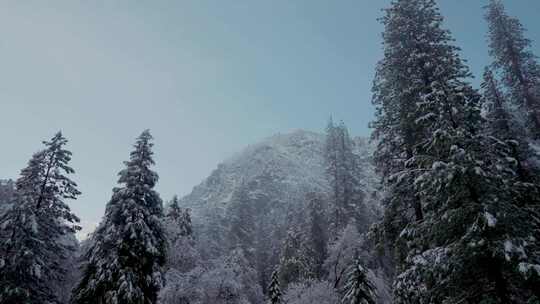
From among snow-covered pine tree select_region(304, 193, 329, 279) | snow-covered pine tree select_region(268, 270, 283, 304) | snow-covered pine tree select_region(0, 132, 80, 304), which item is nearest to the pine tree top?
snow-covered pine tree select_region(0, 132, 80, 304)

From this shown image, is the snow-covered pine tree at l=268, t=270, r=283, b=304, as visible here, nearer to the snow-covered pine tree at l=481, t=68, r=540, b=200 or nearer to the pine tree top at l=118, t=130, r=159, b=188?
the pine tree top at l=118, t=130, r=159, b=188

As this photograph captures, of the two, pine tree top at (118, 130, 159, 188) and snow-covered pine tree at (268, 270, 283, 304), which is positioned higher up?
pine tree top at (118, 130, 159, 188)

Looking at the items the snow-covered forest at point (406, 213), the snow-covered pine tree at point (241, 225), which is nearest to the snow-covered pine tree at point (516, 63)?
the snow-covered forest at point (406, 213)

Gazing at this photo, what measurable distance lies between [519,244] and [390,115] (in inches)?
380

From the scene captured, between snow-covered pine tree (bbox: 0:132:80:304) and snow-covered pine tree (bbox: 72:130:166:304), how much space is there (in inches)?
72.4

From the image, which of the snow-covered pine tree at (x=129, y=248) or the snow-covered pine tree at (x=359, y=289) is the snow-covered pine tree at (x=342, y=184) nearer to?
the snow-covered pine tree at (x=359, y=289)

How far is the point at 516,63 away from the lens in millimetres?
27859

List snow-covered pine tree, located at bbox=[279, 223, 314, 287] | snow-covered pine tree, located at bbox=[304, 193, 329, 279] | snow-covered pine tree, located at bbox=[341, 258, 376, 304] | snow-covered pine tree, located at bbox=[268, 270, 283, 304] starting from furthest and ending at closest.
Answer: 1. snow-covered pine tree, located at bbox=[304, 193, 329, 279]
2. snow-covered pine tree, located at bbox=[279, 223, 314, 287]
3. snow-covered pine tree, located at bbox=[268, 270, 283, 304]
4. snow-covered pine tree, located at bbox=[341, 258, 376, 304]

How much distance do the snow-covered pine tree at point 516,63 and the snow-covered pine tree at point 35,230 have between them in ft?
99.0

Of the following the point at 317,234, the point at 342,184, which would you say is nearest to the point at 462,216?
the point at 342,184

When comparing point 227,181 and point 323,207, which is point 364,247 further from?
point 227,181

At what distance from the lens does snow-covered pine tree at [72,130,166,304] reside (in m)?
17.4

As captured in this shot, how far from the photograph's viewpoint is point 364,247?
40.3 metres

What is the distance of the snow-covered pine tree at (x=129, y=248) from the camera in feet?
57.1
